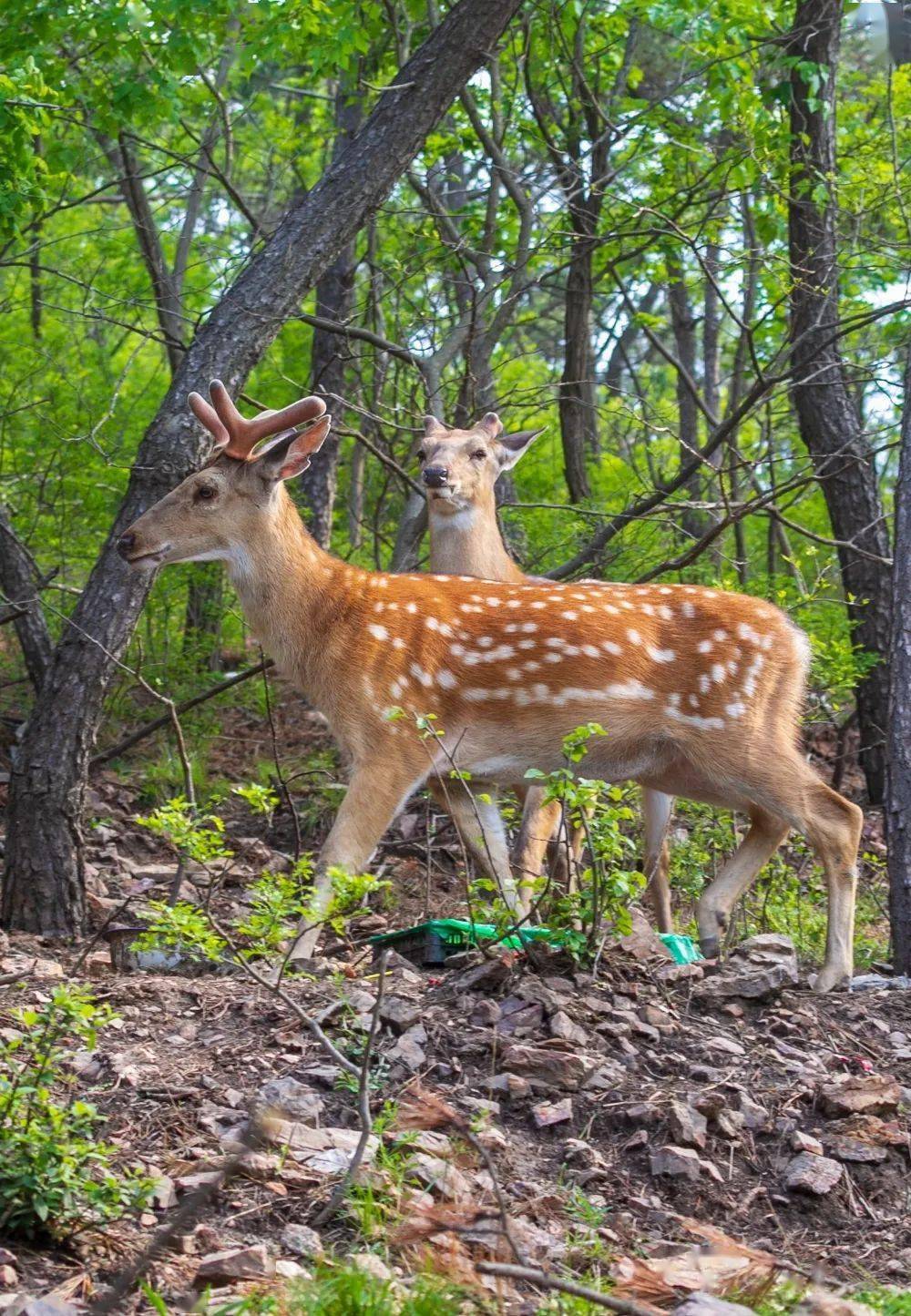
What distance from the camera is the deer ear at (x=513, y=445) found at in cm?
977

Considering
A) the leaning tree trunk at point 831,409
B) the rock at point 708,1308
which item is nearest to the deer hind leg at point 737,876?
the leaning tree trunk at point 831,409

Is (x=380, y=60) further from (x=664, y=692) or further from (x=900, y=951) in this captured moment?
(x=900, y=951)

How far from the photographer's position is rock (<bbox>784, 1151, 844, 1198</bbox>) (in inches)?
183

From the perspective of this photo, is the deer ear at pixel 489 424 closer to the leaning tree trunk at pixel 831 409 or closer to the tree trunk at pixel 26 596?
the leaning tree trunk at pixel 831 409

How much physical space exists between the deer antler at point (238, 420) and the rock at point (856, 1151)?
12.8ft

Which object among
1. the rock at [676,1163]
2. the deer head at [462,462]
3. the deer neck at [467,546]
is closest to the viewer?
the rock at [676,1163]

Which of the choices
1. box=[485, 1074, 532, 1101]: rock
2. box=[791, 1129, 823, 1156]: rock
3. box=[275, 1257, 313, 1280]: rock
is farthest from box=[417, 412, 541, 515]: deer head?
box=[275, 1257, 313, 1280]: rock

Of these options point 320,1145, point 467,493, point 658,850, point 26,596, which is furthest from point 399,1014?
point 467,493

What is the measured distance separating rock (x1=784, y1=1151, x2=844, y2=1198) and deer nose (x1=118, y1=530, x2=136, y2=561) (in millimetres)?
3928

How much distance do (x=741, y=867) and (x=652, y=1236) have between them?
338 centimetres

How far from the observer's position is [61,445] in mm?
11016

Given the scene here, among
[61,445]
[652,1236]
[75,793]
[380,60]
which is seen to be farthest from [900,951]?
[380,60]

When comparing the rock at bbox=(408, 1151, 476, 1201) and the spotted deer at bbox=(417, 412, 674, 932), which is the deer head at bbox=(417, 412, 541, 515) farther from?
the rock at bbox=(408, 1151, 476, 1201)

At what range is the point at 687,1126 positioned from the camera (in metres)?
4.80
